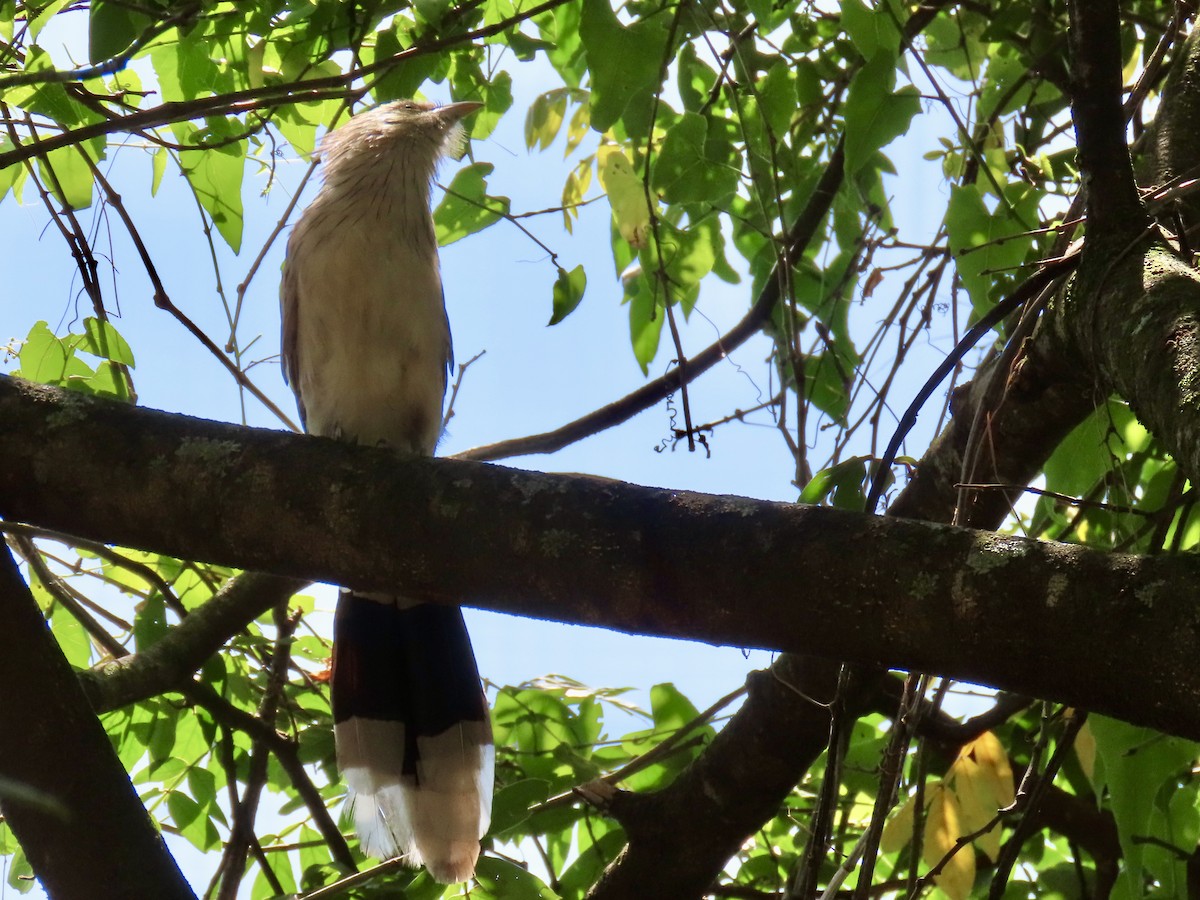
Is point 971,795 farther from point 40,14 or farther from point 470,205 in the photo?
point 40,14

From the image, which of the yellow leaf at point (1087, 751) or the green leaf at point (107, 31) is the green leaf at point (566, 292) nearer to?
the green leaf at point (107, 31)

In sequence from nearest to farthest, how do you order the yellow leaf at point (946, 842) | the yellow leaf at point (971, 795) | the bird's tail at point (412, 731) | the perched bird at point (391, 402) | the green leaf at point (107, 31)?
the green leaf at point (107, 31) < the yellow leaf at point (946, 842) < the yellow leaf at point (971, 795) < the bird's tail at point (412, 731) < the perched bird at point (391, 402)

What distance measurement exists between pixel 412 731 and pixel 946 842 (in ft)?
3.72

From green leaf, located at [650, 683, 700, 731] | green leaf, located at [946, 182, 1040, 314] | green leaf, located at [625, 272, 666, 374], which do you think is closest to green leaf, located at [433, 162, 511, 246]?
green leaf, located at [625, 272, 666, 374]

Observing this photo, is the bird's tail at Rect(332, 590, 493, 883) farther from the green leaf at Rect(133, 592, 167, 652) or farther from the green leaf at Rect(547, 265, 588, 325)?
the green leaf at Rect(547, 265, 588, 325)

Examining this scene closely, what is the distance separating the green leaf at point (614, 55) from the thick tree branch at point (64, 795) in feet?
4.47

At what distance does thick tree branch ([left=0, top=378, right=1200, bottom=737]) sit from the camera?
107 centimetres

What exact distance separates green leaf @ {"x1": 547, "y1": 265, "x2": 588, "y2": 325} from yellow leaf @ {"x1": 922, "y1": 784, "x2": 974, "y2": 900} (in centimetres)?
124

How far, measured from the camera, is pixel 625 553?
1.30 m

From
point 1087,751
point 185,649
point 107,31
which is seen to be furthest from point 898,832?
point 107,31

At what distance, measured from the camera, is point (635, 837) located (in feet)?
7.18

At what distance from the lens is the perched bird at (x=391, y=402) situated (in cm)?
234

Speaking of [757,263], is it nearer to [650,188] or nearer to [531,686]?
[650,188]

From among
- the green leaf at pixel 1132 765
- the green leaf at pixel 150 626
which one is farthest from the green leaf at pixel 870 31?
the green leaf at pixel 150 626
